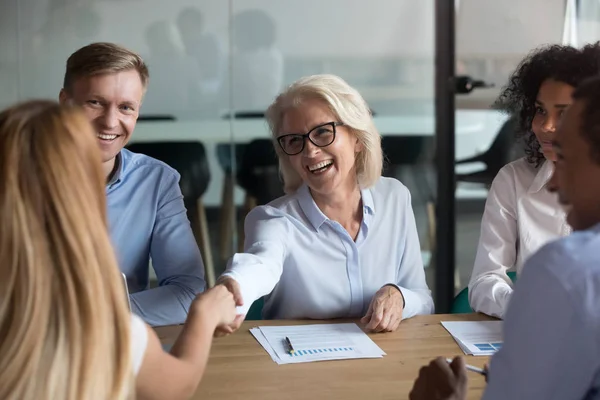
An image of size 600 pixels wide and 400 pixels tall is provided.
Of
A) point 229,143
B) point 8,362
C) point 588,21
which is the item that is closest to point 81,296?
point 8,362

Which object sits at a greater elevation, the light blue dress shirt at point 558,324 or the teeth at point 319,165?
the teeth at point 319,165

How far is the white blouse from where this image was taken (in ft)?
8.22

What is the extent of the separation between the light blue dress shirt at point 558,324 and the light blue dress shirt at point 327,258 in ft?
3.59

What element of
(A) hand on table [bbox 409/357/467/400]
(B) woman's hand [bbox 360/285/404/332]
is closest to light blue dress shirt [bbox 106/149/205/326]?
(B) woman's hand [bbox 360/285/404/332]

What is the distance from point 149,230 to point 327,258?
552 millimetres

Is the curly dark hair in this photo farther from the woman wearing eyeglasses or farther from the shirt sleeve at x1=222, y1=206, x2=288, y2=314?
the shirt sleeve at x1=222, y1=206, x2=288, y2=314

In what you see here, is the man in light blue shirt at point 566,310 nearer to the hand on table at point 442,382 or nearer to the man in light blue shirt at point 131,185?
the hand on table at point 442,382

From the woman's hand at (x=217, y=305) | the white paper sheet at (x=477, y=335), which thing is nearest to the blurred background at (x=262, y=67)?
the white paper sheet at (x=477, y=335)

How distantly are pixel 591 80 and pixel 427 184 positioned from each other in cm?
339

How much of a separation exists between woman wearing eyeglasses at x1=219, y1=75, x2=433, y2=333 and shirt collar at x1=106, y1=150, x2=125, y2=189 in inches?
16.5

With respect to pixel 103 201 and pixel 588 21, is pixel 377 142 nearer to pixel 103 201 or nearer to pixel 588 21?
pixel 103 201

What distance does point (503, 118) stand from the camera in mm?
4582

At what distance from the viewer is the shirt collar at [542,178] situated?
2.54 metres

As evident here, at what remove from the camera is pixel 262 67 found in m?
4.46
